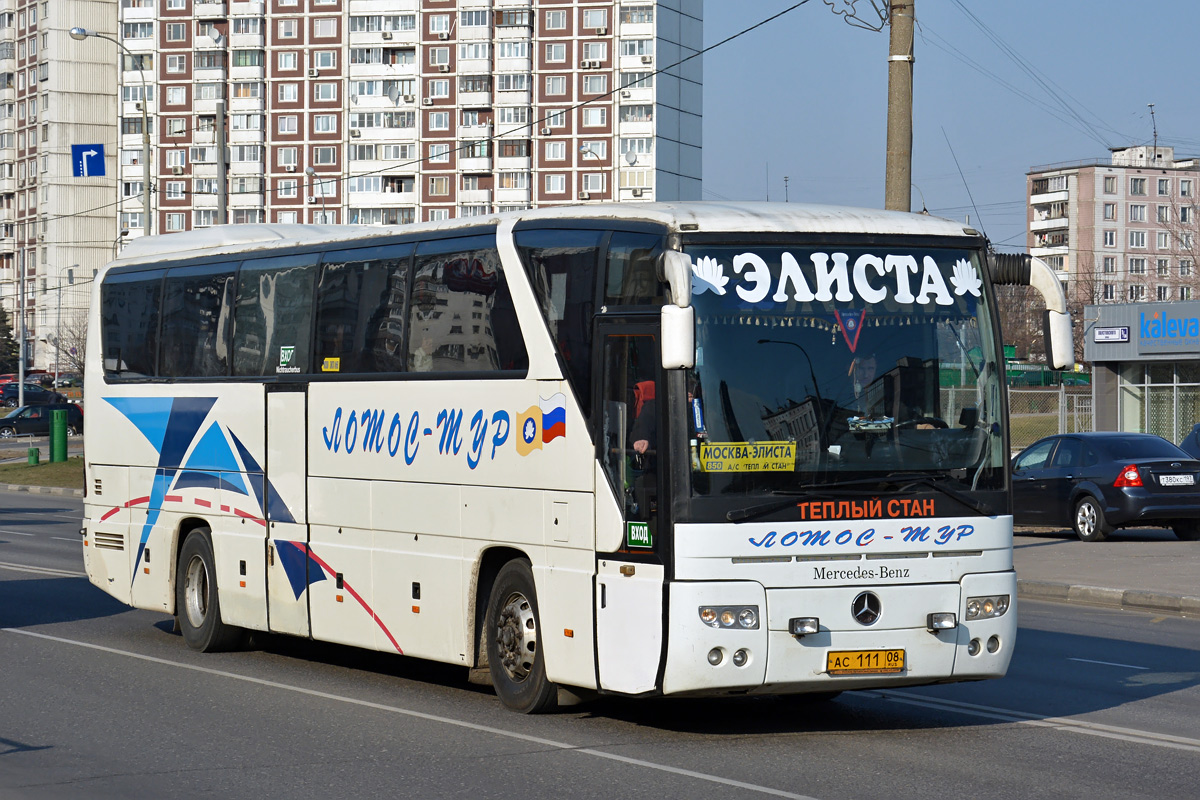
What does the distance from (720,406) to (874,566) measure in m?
1.22

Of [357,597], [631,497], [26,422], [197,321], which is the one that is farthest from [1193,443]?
[26,422]

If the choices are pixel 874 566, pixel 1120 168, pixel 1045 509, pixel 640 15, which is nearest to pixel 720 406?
pixel 874 566

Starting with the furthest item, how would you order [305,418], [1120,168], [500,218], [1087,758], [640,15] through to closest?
[1120,168] → [640,15] → [305,418] → [500,218] → [1087,758]

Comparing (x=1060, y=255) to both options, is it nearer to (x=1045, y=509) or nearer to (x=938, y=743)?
(x=1045, y=509)

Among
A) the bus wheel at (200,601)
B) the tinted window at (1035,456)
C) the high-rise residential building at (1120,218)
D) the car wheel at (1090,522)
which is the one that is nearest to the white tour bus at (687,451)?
the bus wheel at (200,601)

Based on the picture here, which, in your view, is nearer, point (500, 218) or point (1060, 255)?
point (500, 218)

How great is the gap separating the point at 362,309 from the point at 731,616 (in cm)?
428

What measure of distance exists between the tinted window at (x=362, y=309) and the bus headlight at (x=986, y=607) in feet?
13.8

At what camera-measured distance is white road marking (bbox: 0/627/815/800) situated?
770cm

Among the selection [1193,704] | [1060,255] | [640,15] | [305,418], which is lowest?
[1193,704]

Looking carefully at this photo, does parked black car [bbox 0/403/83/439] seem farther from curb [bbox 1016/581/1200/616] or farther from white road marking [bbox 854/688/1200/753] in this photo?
white road marking [bbox 854/688/1200/753]

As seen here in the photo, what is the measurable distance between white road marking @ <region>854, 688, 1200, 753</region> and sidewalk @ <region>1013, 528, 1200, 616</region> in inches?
275

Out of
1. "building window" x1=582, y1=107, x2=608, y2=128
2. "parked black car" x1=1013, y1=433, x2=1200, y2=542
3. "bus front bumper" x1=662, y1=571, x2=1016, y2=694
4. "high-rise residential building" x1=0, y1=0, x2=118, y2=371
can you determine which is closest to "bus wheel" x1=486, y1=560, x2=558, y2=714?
"bus front bumper" x1=662, y1=571, x2=1016, y2=694

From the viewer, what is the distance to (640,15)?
113438 mm
